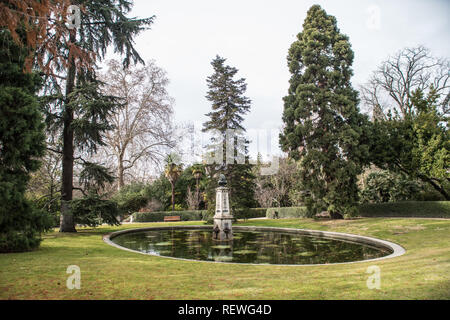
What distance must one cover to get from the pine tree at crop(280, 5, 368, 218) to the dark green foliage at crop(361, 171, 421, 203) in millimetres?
3903

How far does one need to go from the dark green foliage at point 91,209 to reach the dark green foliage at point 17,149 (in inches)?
210

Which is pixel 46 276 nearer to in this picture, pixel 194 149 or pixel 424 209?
pixel 424 209

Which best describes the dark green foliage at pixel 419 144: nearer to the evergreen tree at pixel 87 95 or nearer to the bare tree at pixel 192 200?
the evergreen tree at pixel 87 95

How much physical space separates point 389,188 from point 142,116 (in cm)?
2103

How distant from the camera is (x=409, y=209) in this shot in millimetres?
18797

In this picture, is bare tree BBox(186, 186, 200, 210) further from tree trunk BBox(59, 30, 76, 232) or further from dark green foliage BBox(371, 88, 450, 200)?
dark green foliage BBox(371, 88, 450, 200)

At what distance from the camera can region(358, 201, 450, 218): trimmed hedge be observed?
17.5m

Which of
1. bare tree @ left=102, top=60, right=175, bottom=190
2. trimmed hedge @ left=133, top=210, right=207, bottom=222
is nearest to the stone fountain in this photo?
trimmed hedge @ left=133, top=210, right=207, bottom=222

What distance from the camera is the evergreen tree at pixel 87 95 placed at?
13.8m

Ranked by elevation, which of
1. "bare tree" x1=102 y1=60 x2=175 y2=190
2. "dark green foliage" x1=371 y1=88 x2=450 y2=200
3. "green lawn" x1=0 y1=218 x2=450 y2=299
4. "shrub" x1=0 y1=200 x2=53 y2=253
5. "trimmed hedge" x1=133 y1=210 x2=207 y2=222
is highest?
"bare tree" x1=102 y1=60 x2=175 y2=190

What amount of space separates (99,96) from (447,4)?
13364 mm

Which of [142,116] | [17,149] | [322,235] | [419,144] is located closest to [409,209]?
[419,144]

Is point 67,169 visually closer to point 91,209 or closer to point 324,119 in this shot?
point 91,209

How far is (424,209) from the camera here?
1811 centimetres
